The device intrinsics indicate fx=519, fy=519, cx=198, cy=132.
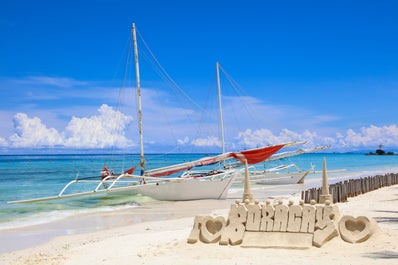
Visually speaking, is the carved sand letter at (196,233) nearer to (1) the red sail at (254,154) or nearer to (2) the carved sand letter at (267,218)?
(2) the carved sand letter at (267,218)

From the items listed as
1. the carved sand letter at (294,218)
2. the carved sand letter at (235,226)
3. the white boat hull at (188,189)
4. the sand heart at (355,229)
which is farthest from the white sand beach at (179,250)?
the white boat hull at (188,189)

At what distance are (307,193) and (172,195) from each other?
1166 cm

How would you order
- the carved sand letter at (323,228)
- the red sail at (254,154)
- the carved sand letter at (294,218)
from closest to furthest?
the carved sand letter at (323,228) < the carved sand letter at (294,218) < the red sail at (254,154)

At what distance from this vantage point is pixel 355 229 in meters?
12.7

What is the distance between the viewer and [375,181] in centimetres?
3120

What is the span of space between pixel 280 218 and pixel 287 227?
28 centimetres

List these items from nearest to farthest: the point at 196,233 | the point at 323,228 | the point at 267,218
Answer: the point at 323,228
the point at 267,218
the point at 196,233

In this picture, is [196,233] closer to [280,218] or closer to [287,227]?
[280,218]

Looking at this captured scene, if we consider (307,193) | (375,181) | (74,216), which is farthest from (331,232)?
(375,181)

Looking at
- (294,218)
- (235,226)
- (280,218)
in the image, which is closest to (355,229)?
(294,218)

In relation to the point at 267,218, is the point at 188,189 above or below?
below

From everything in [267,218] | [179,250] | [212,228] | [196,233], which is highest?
[267,218]

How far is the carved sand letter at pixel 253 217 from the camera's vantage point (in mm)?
13328

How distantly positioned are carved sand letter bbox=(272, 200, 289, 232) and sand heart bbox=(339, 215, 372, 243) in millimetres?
1339
